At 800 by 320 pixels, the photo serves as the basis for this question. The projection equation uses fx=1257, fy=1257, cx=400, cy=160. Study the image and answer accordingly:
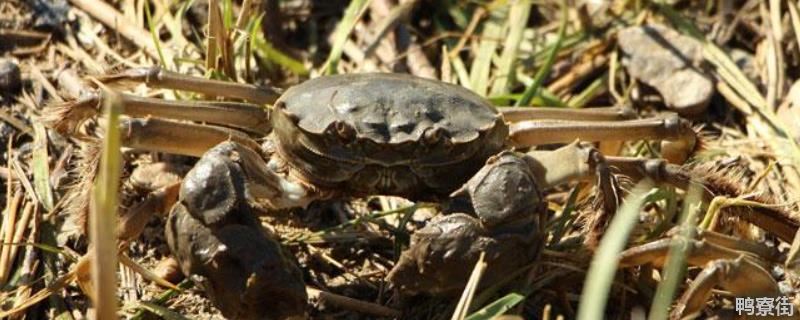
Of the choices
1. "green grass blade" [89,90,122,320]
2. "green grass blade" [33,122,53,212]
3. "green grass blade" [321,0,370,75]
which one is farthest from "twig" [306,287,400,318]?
"green grass blade" [321,0,370,75]

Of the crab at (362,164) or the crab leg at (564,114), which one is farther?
the crab leg at (564,114)

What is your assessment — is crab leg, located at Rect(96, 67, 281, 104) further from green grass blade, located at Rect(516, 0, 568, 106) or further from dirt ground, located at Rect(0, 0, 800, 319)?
green grass blade, located at Rect(516, 0, 568, 106)

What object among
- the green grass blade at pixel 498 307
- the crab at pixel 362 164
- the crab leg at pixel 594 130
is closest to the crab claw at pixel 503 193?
the crab at pixel 362 164

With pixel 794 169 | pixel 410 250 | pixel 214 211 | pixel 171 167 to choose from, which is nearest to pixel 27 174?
pixel 171 167

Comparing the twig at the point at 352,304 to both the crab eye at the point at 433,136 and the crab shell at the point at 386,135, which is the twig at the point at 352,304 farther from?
the crab eye at the point at 433,136

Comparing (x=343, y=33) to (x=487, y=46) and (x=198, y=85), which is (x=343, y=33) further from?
(x=198, y=85)

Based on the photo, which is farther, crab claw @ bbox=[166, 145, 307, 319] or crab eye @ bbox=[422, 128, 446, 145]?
crab eye @ bbox=[422, 128, 446, 145]

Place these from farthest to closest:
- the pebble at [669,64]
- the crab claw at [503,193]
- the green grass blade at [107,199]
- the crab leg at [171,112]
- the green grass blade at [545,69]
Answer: the pebble at [669,64]
the green grass blade at [545,69]
the crab leg at [171,112]
the crab claw at [503,193]
the green grass blade at [107,199]

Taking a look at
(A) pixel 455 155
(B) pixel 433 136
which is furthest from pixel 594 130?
(B) pixel 433 136
